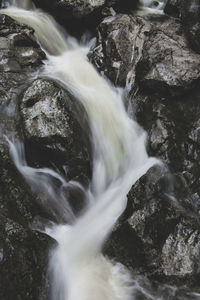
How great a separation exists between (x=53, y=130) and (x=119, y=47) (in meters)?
3.57

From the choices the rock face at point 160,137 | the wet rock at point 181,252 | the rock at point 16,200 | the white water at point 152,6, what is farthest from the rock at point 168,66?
the wet rock at point 181,252

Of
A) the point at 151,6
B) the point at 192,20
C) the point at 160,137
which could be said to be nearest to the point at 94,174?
the point at 160,137

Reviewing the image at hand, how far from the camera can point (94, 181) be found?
6.88 meters

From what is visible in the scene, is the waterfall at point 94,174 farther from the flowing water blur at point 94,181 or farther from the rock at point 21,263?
the rock at point 21,263

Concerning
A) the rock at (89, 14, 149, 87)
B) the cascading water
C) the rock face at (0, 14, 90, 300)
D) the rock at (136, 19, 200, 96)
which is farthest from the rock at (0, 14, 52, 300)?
the cascading water

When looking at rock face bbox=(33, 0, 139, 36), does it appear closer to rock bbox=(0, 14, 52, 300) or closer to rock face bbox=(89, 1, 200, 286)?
rock face bbox=(89, 1, 200, 286)

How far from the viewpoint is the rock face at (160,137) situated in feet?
18.2

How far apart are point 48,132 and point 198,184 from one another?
116 inches

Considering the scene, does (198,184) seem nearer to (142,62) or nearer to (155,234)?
(155,234)

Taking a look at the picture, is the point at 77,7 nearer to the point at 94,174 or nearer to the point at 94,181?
the point at 94,174

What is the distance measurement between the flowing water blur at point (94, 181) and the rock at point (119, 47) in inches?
11.7

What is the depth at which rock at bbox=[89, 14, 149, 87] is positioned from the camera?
866 cm

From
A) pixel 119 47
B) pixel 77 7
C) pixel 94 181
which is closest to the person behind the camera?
pixel 94 181

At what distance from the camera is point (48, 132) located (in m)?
6.39
